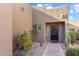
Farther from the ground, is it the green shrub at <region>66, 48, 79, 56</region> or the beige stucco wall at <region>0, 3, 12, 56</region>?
the beige stucco wall at <region>0, 3, 12, 56</region>

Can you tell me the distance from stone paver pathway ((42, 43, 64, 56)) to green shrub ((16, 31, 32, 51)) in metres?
0.42

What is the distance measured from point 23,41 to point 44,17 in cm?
73

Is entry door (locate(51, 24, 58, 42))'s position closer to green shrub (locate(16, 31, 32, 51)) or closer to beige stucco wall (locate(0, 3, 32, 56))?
green shrub (locate(16, 31, 32, 51))

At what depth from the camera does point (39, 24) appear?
13.5 ft

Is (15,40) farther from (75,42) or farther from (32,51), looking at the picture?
(75,42)

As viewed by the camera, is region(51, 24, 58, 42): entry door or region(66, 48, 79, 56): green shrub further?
region(51, 24, 58, 42): entry door

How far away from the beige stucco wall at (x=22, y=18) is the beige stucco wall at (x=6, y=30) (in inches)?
4.4

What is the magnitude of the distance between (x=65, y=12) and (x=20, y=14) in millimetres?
1023

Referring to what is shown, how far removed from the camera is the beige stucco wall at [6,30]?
3.93 m

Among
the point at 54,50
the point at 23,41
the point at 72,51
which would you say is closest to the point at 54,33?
the point at 54,50

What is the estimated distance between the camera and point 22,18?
13.4ft

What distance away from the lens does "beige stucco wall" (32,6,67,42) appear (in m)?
4.04

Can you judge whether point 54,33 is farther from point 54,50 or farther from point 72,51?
point 72,51

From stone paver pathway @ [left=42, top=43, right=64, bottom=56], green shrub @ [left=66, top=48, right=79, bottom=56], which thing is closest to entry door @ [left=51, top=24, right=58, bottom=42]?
stone paver pathway @ [left=42, top=43, right=64, bottom=56]
